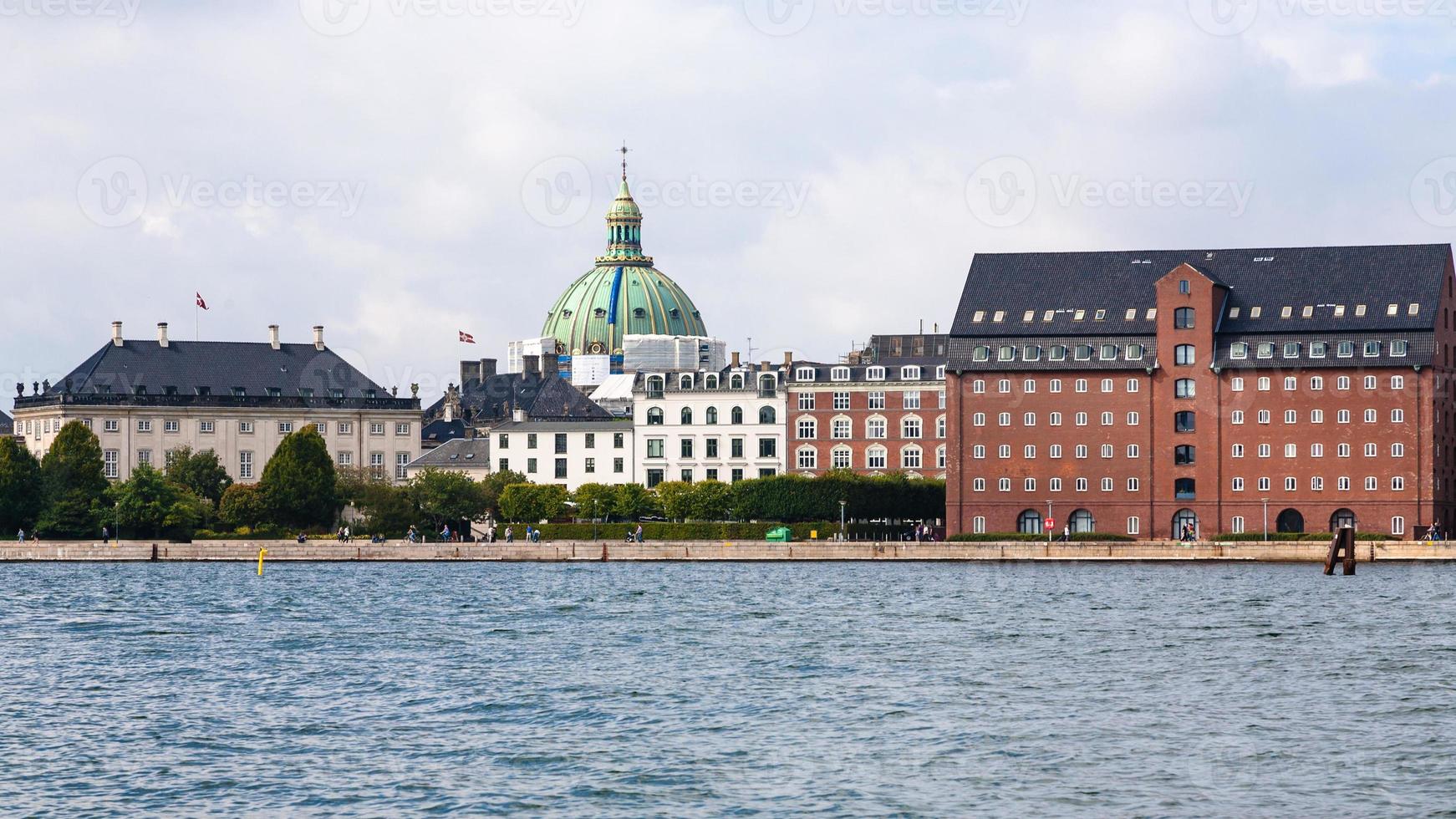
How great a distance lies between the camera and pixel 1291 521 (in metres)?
122

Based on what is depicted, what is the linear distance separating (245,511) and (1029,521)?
44.7m

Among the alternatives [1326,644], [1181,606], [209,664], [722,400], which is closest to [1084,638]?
[1326,644]

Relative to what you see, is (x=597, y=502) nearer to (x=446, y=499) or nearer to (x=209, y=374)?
(x=446, y=499)

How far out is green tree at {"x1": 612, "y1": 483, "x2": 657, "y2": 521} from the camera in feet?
461

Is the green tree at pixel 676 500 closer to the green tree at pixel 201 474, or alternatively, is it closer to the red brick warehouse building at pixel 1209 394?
the red brick warehouse building at pixel 1209 394

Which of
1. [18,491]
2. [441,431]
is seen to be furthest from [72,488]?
[441,431]

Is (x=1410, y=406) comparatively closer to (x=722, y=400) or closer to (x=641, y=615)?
(x=722, y=400)

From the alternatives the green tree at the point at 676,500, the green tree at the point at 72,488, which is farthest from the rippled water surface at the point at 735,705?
the green tree at the point at 676,500

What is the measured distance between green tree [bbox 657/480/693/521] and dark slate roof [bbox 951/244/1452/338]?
66.9 feet

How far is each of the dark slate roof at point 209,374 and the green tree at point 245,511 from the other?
2904 cm

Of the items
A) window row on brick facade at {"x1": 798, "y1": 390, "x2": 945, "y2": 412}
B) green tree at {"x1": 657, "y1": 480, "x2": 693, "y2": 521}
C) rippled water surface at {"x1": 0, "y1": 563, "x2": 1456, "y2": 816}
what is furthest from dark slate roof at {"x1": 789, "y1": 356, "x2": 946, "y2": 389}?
rippled water surface at {"x1": 0, "y1": 563, "x2": 1456, "y2": 816}

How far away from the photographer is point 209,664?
173 ft

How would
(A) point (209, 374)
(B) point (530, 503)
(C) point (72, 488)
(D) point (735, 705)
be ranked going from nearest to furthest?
(D) point (735, 705) → (C) point (72, 488) → (B) point (530, 503) → (A) point (209, 374)

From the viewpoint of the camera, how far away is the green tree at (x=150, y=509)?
12606 cm
